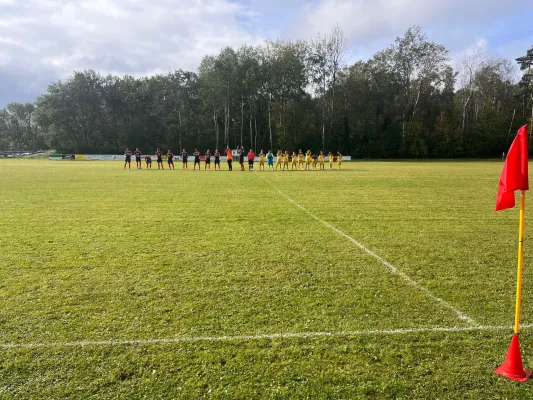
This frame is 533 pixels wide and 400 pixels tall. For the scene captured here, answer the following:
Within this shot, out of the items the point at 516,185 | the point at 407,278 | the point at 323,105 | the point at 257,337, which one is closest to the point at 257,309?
the point at 257,337

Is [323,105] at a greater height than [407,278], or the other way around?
[323,105]

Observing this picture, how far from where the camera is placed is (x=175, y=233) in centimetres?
830

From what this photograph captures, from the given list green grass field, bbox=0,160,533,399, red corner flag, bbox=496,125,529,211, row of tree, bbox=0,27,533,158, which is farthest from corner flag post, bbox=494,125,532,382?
row of tree, bbox=0,27,533,158

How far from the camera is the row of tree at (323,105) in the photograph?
6262cm

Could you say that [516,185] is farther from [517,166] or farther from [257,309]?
[257,309]

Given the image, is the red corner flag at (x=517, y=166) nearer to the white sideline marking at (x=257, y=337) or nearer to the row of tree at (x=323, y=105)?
the white sideline marking at (x=257, y=337)

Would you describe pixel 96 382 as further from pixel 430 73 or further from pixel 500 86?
pixel 500 86

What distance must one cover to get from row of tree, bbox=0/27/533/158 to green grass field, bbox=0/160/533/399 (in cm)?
5646

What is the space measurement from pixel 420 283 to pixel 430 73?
65303mm

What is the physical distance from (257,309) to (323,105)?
62.2 m

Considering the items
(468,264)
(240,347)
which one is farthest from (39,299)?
(468,264)

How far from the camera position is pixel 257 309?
4.41 m

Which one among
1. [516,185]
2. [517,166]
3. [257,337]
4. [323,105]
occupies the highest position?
[323,105]

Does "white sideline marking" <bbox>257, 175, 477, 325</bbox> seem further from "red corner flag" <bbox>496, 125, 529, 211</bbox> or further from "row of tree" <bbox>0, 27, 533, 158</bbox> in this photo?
"row of tree" <bbox>0, 27, 533, 158</bbox>
